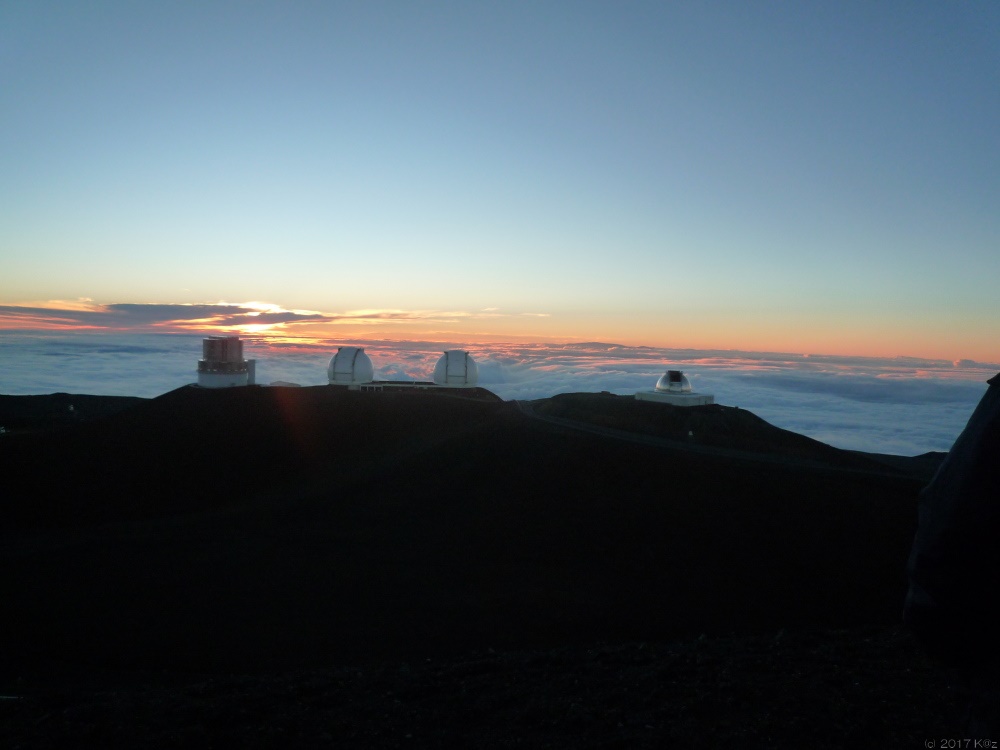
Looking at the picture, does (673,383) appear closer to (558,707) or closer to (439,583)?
(439,583)

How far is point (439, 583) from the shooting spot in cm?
1130

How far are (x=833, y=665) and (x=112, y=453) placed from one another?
21.4m

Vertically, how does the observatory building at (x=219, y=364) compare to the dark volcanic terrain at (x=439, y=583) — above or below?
above

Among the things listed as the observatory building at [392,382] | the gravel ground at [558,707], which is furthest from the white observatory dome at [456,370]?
the gravel ground at [558,707]

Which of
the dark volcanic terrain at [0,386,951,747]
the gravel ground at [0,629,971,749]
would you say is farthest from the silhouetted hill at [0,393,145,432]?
the gravel ground at [0,629,971,749]

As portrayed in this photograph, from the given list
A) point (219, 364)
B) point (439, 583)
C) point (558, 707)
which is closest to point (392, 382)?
point (219, 364)

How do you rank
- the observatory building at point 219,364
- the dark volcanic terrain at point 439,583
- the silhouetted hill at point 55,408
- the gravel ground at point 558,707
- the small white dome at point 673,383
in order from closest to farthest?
1. the gravel ground at point 558,707
2. the dark volcanic terrain at point 439,583
3. the observatory building at point 219,364
4. the small white dome at point 673,383
5. the silhouetted hill at point 55,408

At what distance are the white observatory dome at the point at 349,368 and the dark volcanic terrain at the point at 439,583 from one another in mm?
5985

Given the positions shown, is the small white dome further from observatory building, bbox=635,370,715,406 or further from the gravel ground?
the gravel ground

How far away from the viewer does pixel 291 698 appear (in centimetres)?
557

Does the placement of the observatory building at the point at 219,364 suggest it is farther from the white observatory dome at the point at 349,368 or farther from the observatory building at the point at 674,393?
the observatory building at the point at 674,393

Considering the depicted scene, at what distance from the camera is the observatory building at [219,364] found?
29.6 metres

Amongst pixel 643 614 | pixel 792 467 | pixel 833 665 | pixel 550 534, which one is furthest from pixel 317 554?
pixel 792 467

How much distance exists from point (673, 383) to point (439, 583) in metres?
22.6
